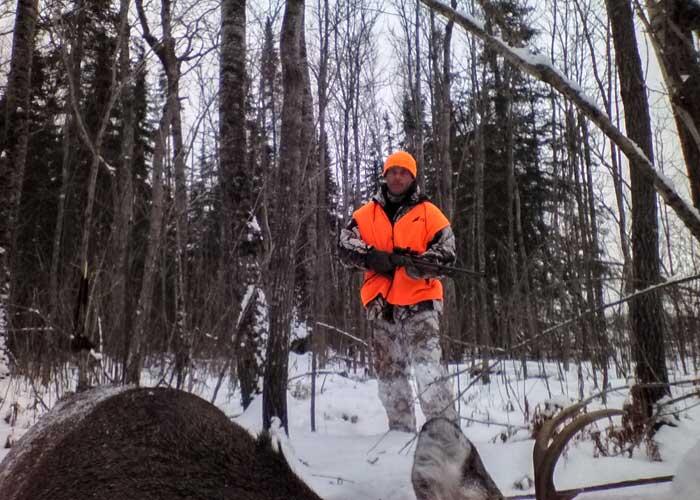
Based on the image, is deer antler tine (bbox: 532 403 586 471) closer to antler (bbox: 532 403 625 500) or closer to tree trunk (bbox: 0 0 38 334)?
antler (bbox: 532 403 625 500)

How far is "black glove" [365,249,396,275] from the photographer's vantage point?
11.6ft

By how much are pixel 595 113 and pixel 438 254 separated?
225 cm

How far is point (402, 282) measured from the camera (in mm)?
3629

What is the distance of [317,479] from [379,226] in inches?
76.3

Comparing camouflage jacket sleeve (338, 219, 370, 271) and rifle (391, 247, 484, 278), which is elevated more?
camouflage jacket sleeve (338, 219, 370, 271)

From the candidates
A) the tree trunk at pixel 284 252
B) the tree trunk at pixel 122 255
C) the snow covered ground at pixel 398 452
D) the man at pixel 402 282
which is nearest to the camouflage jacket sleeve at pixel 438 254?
the man at pixel 402 282

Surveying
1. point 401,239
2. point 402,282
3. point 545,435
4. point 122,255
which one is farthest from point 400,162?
point 545,435

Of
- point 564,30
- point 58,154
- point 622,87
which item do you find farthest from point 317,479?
point 58,154

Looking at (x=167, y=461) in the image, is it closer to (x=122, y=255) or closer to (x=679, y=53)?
(x=679, y=53)

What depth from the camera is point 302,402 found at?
567 centimetres

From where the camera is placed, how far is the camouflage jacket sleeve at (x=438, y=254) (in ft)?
11.6

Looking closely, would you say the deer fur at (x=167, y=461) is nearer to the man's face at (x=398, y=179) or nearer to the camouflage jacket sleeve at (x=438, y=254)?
the camouflage jacket sleeve at (x=438, y=254)

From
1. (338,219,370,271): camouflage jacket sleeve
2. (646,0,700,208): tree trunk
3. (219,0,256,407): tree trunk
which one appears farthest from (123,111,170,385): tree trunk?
(646,0,700,208): tree trunk

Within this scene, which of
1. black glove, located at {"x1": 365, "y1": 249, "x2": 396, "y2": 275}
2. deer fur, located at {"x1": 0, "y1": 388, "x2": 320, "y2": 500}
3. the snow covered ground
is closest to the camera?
deer fur, located at {"x1": 0, "y1": 388, "x2": 320, "y2": 500}
